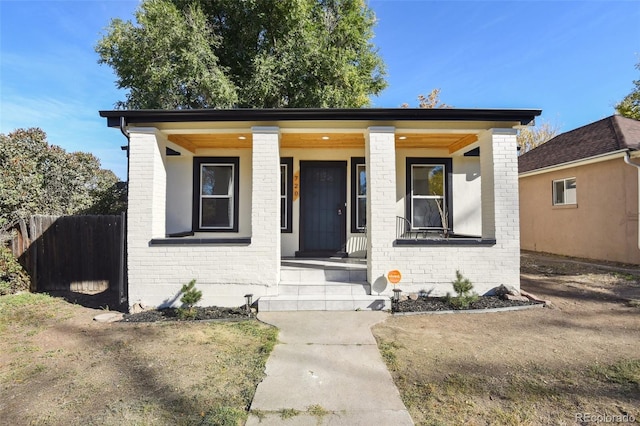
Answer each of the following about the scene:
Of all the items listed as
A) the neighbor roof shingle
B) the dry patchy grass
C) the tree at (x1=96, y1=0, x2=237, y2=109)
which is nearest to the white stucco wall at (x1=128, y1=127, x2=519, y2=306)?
the dry patchy grass

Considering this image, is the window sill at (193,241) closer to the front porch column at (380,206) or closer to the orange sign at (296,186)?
the front porch column at (380,206)

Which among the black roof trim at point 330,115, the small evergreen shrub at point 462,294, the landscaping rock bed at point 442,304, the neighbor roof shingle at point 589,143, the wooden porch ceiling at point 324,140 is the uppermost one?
the neighbor roof shingle at point 589,143

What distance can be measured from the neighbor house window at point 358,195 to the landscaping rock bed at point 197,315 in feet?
11.2

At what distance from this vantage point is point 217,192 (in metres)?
7.44

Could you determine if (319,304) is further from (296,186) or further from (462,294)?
(296,186)

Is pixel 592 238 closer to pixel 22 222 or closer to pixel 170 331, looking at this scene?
pixel 170 331

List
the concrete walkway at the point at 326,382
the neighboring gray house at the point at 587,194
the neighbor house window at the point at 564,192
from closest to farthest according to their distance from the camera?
the concrete walkway at the point at 326,382 < the neighboring gray house at the point at 587,194 < the neighbor house window at the point at 564,192

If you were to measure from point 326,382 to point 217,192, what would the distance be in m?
5.55

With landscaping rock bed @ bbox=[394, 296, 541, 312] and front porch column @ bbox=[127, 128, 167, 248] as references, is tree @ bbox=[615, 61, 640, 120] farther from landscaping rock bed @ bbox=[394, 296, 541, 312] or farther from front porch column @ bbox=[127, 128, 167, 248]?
front porch column @ bbox=[127, 128, 167, 248]

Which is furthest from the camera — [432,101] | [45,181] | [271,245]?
[432,101]

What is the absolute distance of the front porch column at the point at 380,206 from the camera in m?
5.39

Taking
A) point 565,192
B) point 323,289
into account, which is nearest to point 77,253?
point 323,289

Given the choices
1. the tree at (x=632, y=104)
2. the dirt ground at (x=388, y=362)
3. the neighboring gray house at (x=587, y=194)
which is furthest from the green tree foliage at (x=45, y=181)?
the tree at (x=632, y=104)

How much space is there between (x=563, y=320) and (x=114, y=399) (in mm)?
5492
